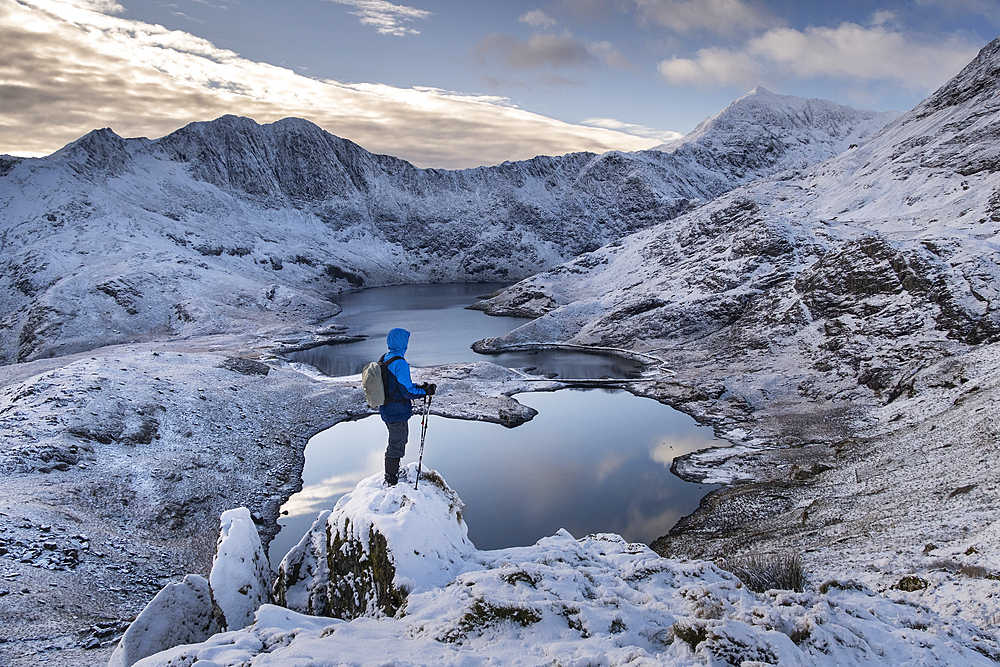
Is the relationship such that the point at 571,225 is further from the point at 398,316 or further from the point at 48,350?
the point at 48,350

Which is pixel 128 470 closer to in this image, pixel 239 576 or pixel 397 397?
pixel 239 576

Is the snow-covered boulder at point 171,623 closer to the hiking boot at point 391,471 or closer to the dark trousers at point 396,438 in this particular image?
the hiking boot at point 391,471

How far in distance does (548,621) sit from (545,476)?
2209 cm

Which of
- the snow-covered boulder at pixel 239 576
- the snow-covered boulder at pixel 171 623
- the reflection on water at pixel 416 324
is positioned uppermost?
the snow-covered boulder at pixel 239 576

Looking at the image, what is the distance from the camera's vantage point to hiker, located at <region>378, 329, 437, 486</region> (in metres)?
11.0

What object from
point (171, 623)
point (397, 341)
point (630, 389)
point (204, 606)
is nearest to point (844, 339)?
point (630, 389)

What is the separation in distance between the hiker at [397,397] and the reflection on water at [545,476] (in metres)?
12.0

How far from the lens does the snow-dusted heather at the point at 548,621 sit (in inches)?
273

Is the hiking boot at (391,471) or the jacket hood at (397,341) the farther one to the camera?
the hiking boot at (391,471)

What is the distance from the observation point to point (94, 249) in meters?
88.9

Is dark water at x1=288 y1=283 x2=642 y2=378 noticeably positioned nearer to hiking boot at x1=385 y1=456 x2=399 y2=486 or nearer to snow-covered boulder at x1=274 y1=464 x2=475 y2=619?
hiking boot at x1=385 y1=456 x2=399 y2=486

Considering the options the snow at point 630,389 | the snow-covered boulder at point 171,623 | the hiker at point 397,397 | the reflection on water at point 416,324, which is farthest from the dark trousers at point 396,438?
the reflection on water at point 416,324

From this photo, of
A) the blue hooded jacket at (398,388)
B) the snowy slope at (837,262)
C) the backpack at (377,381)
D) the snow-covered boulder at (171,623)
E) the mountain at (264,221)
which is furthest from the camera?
the mountain at (264,221)

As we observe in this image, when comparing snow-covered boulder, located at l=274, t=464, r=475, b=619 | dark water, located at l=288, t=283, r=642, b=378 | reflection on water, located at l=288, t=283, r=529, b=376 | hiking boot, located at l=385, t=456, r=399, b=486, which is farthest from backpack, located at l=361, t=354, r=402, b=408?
reflection on water, located at l=288, t=283, r=529, b=376
